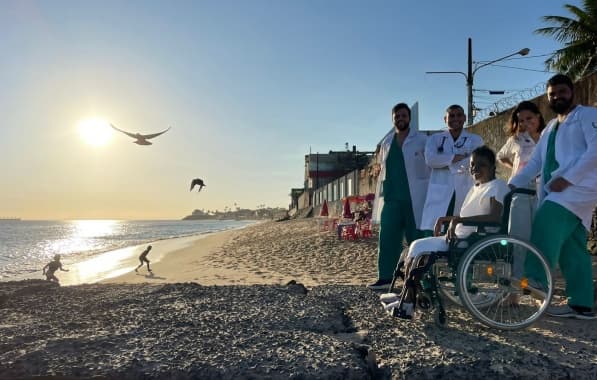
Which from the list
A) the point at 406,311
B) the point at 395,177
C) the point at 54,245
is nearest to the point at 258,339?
the point at 406,311

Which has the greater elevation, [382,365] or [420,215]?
[420,215]

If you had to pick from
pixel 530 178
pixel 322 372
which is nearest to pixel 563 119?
pixel 530 178

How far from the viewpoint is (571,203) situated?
3.17 metres

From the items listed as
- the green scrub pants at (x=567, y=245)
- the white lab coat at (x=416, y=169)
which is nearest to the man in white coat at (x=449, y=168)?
the white lab coat at (x=416, y=169)

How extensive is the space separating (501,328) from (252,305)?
167 cm

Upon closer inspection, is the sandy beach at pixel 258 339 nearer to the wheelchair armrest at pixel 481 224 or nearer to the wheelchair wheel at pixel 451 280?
the wheelchair wheel at pixel 451 280

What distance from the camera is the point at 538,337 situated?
266 cm

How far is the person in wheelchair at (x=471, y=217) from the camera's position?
2.85 meters

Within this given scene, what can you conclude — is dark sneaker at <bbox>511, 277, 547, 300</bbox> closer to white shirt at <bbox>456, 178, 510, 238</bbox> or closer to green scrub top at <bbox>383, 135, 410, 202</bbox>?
white shirt at <bbox>456, 178, 510, 238</bbox>

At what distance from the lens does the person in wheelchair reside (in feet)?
9.34

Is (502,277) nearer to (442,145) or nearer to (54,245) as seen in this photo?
(442,145)

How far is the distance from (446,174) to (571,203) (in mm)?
1173

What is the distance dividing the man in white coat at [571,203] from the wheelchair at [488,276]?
29 centimetres

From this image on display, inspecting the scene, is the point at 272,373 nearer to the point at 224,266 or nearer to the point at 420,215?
the point at 420,215
